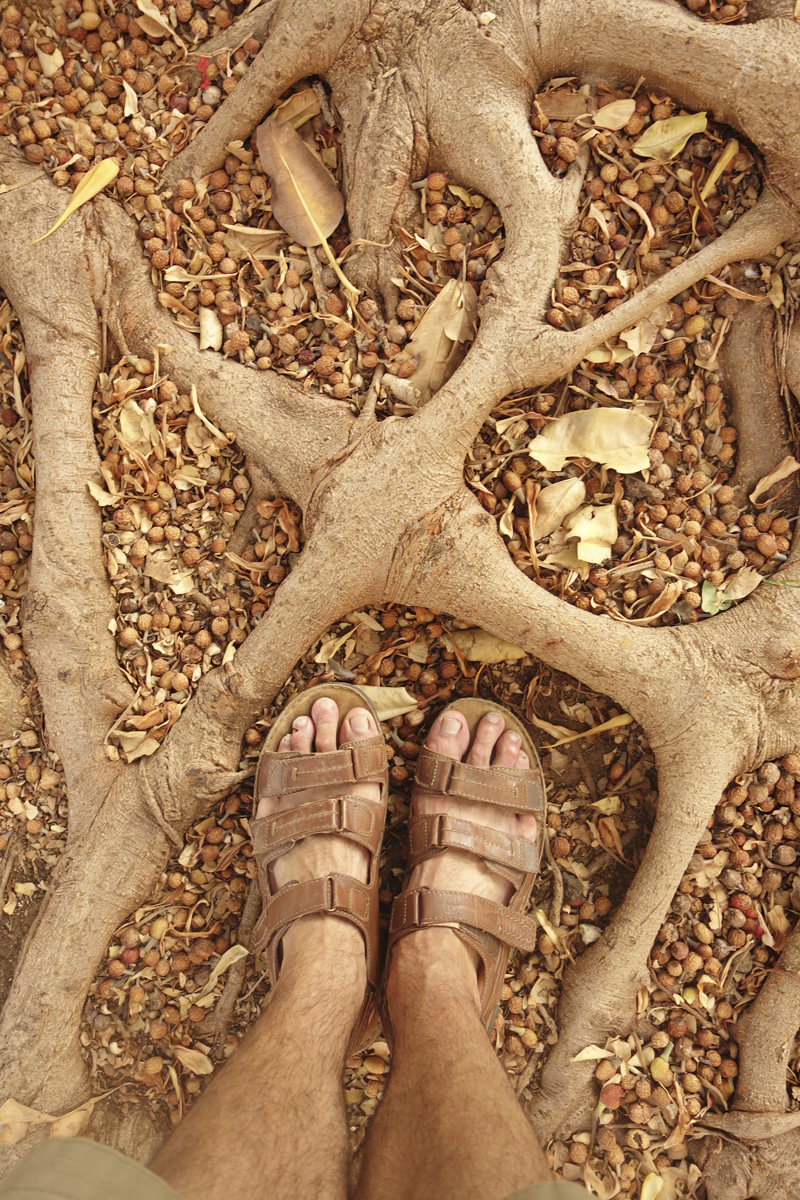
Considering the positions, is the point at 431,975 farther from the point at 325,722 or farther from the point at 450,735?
the point at 325,722

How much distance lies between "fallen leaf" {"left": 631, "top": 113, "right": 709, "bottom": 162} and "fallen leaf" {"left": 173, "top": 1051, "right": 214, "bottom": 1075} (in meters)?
3.19

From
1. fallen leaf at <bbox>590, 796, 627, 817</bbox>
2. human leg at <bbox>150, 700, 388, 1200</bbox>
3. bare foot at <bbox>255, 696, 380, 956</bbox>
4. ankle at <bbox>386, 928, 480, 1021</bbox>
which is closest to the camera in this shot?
human leg at <bbox>150, 700, 388, 1200</bbox>

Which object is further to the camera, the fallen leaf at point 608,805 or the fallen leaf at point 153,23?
the fallen leaf at point 608,805

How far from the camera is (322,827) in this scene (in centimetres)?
231

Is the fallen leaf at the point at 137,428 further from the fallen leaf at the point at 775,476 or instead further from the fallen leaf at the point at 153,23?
the fallen leaf at the point at 775,476

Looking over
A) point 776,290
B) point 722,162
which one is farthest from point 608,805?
point 722,162

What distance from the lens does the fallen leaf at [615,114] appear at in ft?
7.12

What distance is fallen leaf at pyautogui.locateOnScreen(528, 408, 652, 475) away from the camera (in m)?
2.26

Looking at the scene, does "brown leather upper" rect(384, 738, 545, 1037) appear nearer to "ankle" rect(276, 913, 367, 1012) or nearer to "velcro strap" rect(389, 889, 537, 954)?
"velcro strap" rect(389, 889, 537, 954)

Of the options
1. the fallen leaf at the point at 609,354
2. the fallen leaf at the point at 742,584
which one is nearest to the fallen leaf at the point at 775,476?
the fallen leaf at the point at 742,584

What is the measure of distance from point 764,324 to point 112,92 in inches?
87.9

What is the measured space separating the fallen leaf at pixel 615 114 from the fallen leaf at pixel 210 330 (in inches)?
52.5

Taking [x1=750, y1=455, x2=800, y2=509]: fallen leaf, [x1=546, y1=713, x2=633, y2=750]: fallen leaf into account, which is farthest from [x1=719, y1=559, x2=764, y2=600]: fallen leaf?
[x1=546, y1=713, x2=633, y2=750]: fallen leaf

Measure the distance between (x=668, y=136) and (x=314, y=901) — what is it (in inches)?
102
